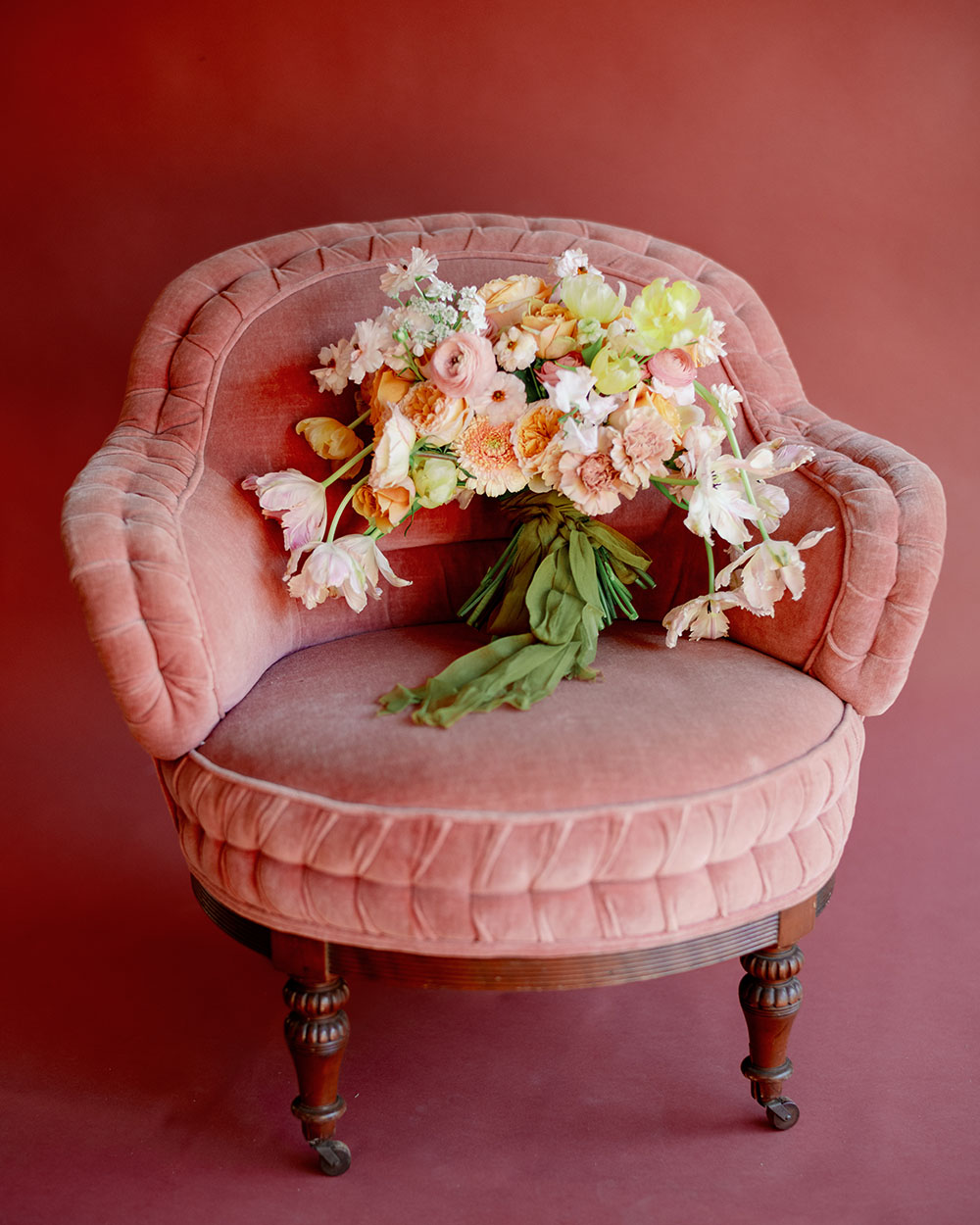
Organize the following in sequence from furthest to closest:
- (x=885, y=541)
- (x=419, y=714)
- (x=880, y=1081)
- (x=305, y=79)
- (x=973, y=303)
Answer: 1. (x=973, y=303)
2. (x=305, y=79)
3. (x=880, y=1081)
4. (x=885, y=541)
5. (x=419, y=714)

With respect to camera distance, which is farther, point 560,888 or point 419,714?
point 419,714

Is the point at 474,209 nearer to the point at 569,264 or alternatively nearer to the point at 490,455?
the point at 569,264

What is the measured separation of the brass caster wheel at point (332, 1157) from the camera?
56.5 inches

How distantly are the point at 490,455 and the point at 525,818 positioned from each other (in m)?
0.50

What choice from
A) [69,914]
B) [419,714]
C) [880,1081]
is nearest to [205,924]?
[69,914]

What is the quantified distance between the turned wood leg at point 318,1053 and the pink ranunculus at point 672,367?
83 cm

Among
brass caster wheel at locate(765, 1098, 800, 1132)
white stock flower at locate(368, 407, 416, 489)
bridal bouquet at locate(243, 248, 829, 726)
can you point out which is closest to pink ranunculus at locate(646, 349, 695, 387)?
bridal bouquet at locate(243, 248, 829, 726)

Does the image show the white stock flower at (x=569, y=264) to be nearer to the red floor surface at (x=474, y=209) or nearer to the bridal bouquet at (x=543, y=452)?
the bridal bouquet at (x=543, y=452)

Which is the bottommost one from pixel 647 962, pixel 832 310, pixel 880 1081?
pixel 880 1081

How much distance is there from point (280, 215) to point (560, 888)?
152cm

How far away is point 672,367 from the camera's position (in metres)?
1.42

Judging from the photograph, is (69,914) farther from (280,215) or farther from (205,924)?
(280,215)

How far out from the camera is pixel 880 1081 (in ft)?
5.23

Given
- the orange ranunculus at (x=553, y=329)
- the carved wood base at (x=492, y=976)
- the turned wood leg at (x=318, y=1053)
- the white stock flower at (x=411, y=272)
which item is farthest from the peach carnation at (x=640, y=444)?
the turned wood leg at (x=318, y=1053)
